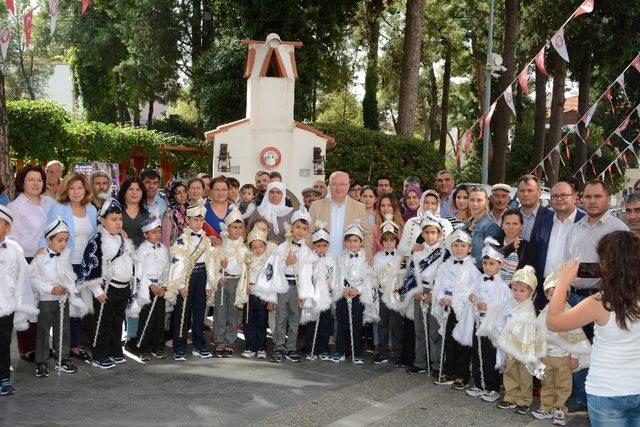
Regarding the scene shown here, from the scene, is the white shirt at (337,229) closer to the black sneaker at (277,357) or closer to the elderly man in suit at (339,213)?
the elderly man in suit at (339,213)

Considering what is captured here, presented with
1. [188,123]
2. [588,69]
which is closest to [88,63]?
[188,123]

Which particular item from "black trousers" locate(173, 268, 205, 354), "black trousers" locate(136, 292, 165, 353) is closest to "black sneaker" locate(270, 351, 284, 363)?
"black trousers" locate(173, 268, 205, 354)

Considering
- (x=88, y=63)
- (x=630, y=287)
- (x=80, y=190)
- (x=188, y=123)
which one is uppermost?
(x=88, y=63)

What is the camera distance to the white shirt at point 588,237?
20.0 feet

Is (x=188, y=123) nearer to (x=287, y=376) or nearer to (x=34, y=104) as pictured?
(x=34, y=104)

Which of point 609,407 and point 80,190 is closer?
point 609,407

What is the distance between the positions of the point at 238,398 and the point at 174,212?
2.71 m

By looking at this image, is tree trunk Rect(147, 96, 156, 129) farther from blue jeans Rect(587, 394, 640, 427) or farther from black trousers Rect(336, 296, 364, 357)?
blue jeans Rect(587, 394, 640, 427)

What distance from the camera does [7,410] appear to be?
5.66 m

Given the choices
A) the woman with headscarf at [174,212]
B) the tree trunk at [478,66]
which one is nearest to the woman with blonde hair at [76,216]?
the woman with headscarf at [174,212]

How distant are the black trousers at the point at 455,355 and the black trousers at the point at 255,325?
79.9 inches

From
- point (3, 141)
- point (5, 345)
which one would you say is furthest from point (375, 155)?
point (5, 345)

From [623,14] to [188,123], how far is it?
25376 millimetres

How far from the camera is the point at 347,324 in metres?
7.69
